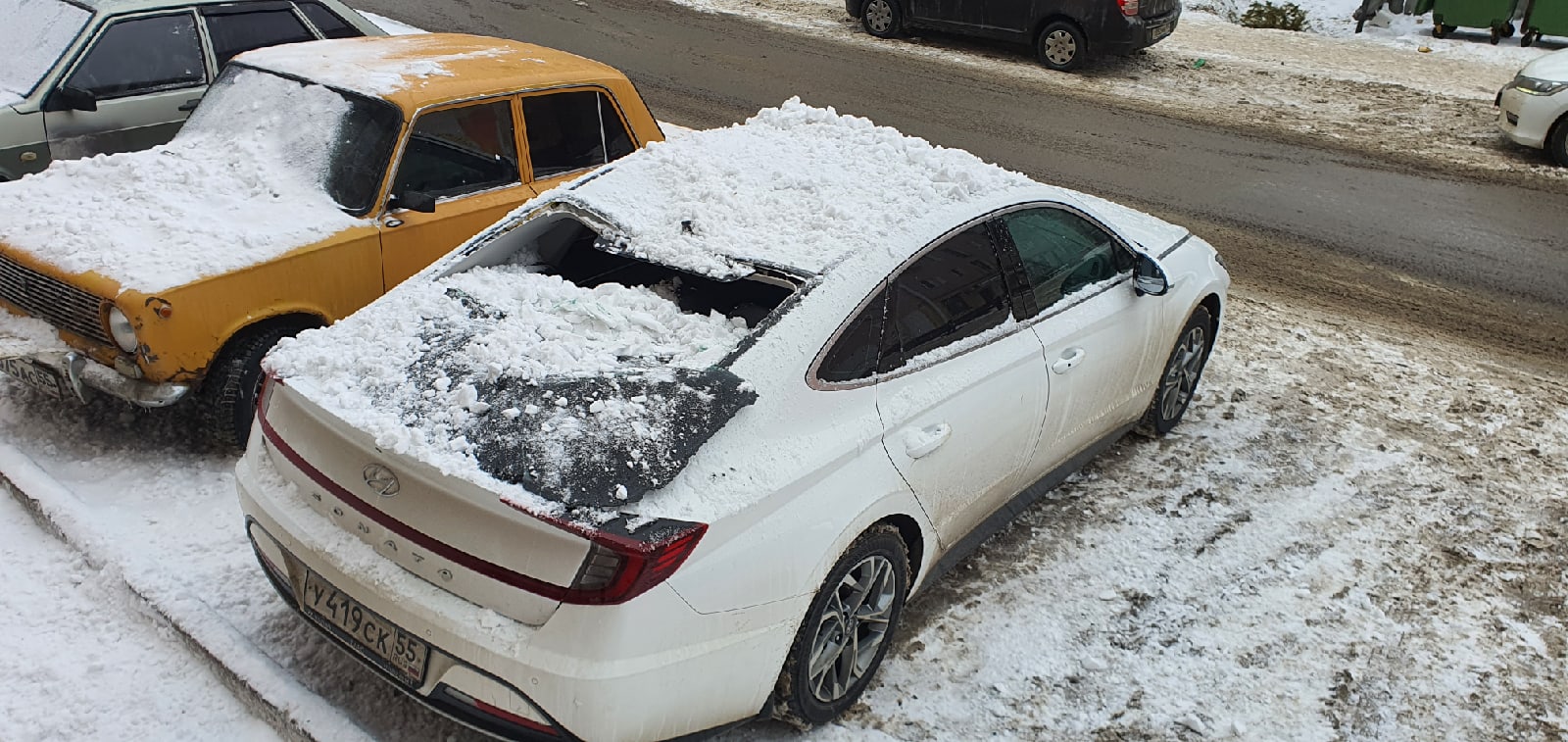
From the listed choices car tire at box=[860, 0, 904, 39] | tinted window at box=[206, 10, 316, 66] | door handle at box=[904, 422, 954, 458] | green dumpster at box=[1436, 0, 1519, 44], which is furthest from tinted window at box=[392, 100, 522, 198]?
green dumpster at box=[1436, 0, 1519, 44]

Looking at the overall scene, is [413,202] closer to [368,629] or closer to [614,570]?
[368,629]

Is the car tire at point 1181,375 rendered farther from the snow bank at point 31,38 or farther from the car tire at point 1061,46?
the car tire at point 1061,46

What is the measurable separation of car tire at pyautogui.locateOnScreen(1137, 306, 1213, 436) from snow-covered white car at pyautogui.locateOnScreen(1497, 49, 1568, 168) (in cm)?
763

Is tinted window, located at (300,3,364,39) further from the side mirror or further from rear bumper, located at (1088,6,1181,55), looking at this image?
rear bumper, located at (1088,6,1181,55)

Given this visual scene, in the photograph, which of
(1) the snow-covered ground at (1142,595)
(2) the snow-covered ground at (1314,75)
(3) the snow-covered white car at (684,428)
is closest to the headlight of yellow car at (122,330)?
(1) the snow-covered ground at (1142,595)

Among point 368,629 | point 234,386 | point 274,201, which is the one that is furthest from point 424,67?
point 368,629

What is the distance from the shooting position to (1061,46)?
14297 millimetres

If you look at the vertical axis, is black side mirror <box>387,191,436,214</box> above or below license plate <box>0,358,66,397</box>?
above

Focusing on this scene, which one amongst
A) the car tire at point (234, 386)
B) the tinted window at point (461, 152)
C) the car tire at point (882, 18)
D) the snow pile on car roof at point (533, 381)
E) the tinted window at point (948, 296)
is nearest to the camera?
the snow pile on car roof at point (533, 381)

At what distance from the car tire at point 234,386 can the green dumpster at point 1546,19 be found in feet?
55.5

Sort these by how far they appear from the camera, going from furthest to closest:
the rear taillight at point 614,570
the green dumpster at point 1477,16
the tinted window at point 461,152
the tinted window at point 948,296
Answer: the green dumpster at point 1477,16
the tinted window at point 461,152
the tinted window at point 948,296
the rear taillight at point 614,570

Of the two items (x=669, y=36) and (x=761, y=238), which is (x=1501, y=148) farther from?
(x=761, y=238)

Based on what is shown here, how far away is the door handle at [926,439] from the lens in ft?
12.0

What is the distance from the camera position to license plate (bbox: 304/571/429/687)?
10.2 ft
